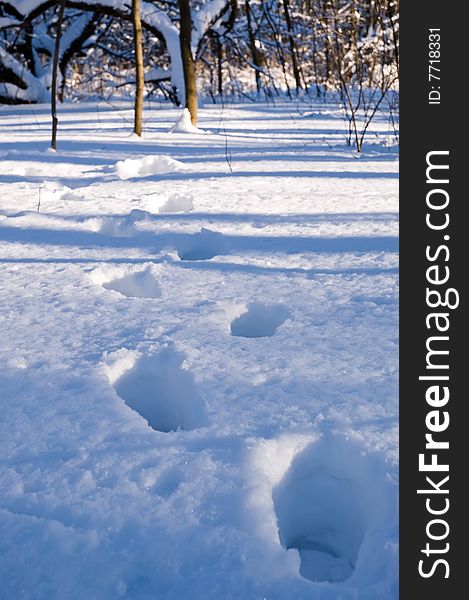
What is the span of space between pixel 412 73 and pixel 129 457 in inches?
66.2

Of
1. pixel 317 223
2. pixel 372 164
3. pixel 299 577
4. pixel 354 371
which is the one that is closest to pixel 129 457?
pixel 299 577

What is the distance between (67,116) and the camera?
886cm

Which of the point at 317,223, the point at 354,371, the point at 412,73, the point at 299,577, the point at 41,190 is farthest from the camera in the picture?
the point at 41,190

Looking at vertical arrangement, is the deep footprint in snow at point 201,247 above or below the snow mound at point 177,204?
below

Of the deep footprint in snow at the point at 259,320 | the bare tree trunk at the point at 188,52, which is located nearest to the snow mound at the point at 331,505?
the deep footprint in snow at the point at 259,320

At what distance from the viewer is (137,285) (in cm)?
255

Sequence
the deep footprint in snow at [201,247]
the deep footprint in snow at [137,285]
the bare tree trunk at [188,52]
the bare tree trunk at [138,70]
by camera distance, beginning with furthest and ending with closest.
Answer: the bare tree trunk at [188,52], the bare tree trunk at [138,70], the deep footprint in snow at [201,247], the deep footprint in snow at [137,285]

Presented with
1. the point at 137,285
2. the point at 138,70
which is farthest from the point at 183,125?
the point at 137,285

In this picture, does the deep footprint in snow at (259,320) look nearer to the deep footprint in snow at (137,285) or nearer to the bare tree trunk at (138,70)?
the deep footprint in snow at (137,285)

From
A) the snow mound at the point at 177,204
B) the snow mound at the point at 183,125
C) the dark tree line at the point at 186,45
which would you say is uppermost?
→ the dark tree line at the point at 186,45

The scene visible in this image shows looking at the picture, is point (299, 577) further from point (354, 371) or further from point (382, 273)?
point (382, 273)

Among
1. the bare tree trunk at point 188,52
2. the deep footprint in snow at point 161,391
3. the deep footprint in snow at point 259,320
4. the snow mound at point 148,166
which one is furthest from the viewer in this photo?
the bare tree trunk at point 188,52

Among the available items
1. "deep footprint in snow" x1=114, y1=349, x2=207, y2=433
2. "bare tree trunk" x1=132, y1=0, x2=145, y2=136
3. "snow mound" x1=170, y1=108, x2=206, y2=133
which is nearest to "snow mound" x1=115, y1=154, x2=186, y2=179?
"bare tree trunk" x1=132, y1=0, x2=145, y2=136

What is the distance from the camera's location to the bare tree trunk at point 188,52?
7.33 m
